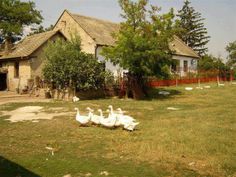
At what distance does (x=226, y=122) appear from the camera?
13.3 meters

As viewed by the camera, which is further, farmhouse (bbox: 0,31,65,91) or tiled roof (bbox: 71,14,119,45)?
tiled roof (bbox: 71,14,119,45)

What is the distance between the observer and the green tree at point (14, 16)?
3806cm

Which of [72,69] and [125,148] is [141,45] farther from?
[125,148]

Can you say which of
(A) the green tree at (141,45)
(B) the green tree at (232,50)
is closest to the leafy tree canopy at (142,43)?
(A) the green tree at (141,45)

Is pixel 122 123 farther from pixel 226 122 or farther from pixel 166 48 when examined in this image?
pixel 166 48

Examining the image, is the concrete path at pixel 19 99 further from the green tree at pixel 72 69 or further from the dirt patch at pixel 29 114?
the dirt patch at pixel 29 114

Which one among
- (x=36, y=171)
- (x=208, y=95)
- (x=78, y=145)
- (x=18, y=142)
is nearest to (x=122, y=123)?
(x=78, y=145)

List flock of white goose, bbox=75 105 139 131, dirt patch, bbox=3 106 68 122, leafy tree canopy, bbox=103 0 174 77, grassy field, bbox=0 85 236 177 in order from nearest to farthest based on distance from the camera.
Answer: grassy field, bbox=0 85 236 177 < flock of white goose, bbox=75 105 139 131 < dirt patch, bbox=3 106 68 122 < leafy tree canopy, bbox=103 0 174 77

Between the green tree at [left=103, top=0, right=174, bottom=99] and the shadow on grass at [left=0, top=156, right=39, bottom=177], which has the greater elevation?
the green tree at [left=103, top=0, right=174, bottom=99]

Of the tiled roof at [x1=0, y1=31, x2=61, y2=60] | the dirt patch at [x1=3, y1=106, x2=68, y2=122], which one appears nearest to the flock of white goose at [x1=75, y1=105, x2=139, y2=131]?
the dirt patch at [x1=3, y1=106, x2=68, y2=122]

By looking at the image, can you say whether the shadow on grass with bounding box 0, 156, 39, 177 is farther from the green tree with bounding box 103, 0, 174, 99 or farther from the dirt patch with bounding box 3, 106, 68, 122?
the green tree with bounding box 103, 0, 174, 99

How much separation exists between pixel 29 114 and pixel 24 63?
15.5 meters

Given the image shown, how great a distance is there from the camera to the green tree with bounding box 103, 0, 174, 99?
2223 cm

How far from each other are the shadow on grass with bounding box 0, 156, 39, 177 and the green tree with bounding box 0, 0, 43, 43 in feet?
106
